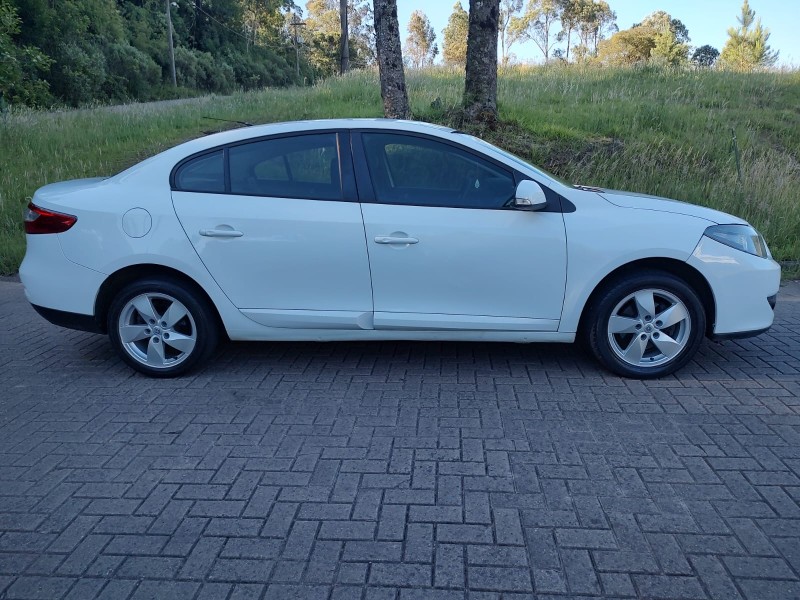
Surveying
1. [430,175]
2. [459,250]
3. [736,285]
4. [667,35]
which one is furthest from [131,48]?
[736,285]

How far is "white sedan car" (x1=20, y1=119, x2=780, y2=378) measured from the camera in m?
4.63

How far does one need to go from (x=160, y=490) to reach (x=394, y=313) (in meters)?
1.91

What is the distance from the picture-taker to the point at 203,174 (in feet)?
16.0

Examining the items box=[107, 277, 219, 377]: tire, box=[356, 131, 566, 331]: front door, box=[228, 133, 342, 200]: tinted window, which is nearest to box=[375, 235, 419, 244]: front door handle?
box=[356, 131, 566, 331]: front door

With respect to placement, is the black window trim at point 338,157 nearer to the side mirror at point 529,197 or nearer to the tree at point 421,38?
the side mirror at point 529,197

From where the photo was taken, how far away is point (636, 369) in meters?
4.77

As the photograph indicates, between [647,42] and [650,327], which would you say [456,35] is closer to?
[647,42]

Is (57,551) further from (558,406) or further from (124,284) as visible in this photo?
(558,406)

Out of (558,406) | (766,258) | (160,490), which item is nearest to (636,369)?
(558,406)

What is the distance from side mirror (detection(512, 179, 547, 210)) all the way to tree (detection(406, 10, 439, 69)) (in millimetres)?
91344

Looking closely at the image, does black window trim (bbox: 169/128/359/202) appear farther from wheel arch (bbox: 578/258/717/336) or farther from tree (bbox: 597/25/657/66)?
tree (bbox: 597/25/657/66)

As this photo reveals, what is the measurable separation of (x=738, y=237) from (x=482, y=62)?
8.08 m

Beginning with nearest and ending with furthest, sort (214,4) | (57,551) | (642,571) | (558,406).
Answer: (642,571), (57,551), (558,406), (214,4)

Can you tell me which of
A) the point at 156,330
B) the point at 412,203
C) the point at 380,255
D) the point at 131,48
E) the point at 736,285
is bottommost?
the point at 156,330
